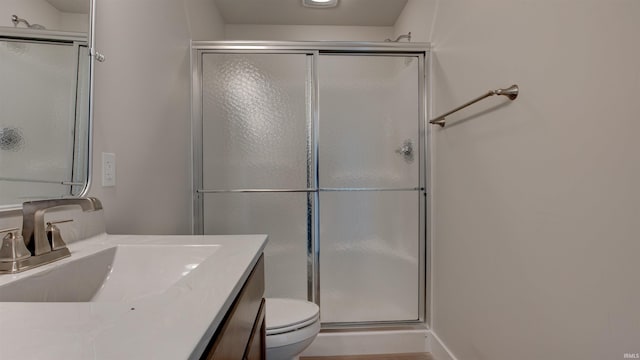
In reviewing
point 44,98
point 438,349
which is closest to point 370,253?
point 438,349

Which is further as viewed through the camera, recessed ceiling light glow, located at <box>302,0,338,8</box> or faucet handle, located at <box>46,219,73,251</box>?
recessed ceiling light glow, located at <box>302,0,338,8</box>

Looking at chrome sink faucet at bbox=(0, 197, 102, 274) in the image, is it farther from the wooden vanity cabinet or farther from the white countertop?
the wooden vanity cabinet

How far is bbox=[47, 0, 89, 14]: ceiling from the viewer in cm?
88

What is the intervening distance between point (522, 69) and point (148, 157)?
1.50 metres

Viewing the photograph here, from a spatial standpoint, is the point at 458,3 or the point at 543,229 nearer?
the point at 543,229

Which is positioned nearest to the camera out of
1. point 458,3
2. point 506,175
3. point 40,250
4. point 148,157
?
point 40,250

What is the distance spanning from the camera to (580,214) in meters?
0.87

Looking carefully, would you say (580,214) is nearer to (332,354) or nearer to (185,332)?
(185,332)

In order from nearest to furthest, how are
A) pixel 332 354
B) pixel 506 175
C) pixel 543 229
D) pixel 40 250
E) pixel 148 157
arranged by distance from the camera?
pixel 40 250 < pixel 543 229 < pixel 506 175 < pixel 148 157 < pixel 332 354

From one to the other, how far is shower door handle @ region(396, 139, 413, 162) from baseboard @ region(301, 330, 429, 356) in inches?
41.8

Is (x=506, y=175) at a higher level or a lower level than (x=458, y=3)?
lower

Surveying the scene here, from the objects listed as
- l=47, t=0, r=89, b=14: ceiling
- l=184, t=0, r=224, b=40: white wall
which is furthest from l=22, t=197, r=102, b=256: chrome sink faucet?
l=184, t=0, r=224, b=40: white wall

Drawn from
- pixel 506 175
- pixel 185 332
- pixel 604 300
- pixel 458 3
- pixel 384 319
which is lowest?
pixel 384 319

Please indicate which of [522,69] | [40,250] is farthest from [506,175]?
[40,250]
